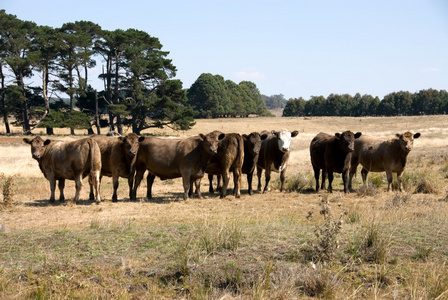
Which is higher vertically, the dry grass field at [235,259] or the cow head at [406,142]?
the cow head at [406,142]

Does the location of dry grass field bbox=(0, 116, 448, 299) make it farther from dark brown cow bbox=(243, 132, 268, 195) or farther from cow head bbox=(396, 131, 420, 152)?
dark brown cow bbox=(243, 132, 268, 195)

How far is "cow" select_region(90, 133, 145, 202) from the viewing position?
16.2m

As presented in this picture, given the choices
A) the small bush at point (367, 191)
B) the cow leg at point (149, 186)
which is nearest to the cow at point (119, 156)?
the cow leg at point (149, 186)

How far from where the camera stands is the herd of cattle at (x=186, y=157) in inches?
605

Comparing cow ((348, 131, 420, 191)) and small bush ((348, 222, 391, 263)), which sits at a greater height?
cow ((348, 131, 420, 191))

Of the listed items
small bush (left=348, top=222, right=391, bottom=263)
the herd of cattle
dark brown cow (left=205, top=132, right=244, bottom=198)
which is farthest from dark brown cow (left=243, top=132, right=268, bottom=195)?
small bush (left=348, top=222, right=391, bottom=263)

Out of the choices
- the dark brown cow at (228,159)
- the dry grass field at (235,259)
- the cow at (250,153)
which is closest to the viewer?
the dry grass field at (235,259)

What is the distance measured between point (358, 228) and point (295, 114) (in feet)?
442

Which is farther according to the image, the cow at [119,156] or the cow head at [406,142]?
the cow head at [406,142]

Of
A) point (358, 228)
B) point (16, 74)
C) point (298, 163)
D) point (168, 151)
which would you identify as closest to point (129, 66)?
point (16, 74)

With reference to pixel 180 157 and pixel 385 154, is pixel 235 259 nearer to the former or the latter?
pixel 180 157

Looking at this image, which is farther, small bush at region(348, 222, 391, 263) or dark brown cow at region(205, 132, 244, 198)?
dark brown cow at region(205, 132, 244, 198)

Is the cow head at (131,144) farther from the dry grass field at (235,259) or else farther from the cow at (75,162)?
the dry grass field at (235,259)

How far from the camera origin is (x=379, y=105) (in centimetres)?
12012
